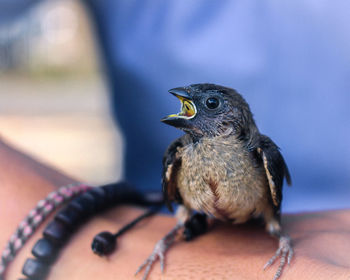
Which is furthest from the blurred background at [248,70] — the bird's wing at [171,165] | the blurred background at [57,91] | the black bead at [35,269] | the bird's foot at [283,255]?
the blurred background at [57,91]

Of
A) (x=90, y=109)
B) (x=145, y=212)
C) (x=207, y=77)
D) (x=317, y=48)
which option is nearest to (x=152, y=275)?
(x=145, y=212)

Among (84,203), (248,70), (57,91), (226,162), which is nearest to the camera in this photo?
(226,162)

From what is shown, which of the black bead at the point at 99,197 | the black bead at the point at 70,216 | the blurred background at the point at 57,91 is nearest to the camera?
the black bead at the point at 70,216

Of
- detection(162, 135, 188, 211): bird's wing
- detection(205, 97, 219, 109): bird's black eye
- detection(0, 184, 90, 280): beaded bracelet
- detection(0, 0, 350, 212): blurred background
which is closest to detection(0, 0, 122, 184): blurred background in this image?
detection(0, 0, 350, 212): blurred background

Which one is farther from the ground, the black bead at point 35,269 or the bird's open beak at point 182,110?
the bird's open beak at point 182,110

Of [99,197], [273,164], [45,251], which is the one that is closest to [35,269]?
[45,251]

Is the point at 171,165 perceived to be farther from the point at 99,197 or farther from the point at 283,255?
the point at 283,255

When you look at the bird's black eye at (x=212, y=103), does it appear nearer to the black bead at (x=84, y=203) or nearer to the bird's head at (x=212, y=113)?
the bird's head at (x=212, y=113)
